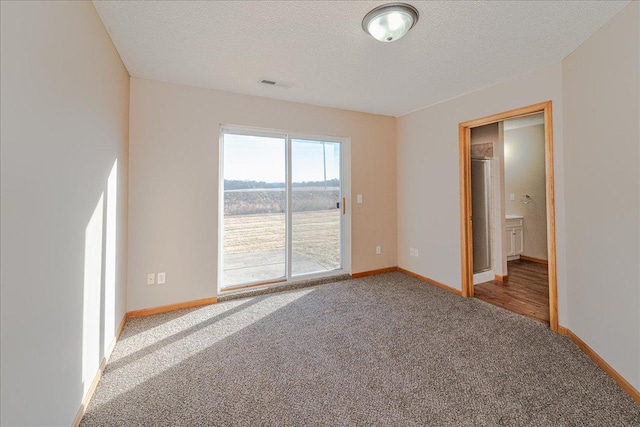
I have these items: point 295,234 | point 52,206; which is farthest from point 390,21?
point 295,234

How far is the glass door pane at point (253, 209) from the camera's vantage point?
11.3 feet

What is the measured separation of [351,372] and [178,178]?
256 cm

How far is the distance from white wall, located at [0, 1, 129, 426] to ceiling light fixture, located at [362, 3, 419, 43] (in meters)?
1.73

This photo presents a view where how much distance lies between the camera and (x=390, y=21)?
1.88 m

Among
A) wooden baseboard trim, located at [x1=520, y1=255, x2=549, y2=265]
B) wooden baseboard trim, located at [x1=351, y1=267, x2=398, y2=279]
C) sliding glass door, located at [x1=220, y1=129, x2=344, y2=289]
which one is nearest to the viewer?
sliding glass door, located at [x1=220, y1=129, x2=344, y2=289]

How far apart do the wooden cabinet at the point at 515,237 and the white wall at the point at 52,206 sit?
589cm

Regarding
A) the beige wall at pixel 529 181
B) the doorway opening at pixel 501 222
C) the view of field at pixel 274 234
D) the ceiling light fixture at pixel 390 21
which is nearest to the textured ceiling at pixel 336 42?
the ceiling light fixture at pixel 390 21

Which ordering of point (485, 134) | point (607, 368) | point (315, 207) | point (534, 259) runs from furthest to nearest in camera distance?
point (534, 259) < point (485, 134) < point (315, 207) < point (607, 368)

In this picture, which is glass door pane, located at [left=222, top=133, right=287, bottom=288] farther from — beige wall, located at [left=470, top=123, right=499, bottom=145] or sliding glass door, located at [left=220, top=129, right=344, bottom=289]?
beige wall, located at [left=470, top=123, right=499, bottom=145]

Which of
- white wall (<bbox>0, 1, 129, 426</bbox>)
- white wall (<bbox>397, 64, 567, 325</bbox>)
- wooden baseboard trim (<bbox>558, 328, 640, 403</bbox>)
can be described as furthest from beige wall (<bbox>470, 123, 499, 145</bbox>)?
white wall (<bbox>0, 1, 129, 426</bbox>)

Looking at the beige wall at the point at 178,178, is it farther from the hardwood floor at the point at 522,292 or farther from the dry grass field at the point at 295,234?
the hardwood floor at the point at 522,292

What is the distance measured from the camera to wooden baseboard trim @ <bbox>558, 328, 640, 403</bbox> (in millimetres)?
1715

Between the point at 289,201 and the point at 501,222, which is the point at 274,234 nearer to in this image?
the point at 289,201

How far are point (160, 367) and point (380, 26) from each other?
291 cm
